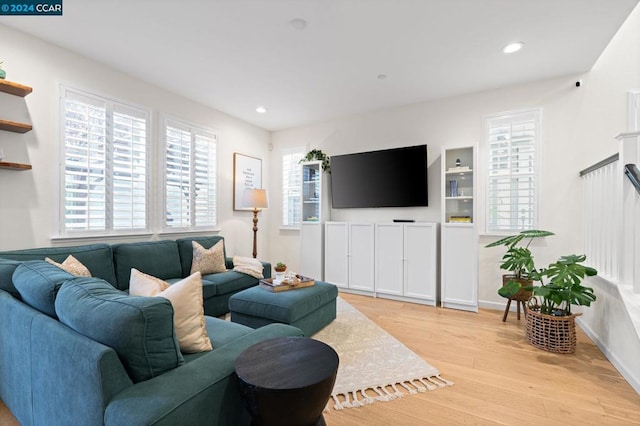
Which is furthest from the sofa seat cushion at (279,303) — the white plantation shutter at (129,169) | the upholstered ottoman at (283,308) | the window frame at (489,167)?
the window frame at (489,167)

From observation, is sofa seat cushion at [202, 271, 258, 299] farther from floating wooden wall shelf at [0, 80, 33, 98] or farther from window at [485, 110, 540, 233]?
→ window at [485, 110, 540, 233]

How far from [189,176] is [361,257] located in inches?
110

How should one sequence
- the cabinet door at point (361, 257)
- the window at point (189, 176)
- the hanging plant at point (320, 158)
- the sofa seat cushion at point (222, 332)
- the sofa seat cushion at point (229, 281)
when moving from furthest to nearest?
the hanging plant at point (320, 158) < the cabinet door at point (361, 257) < the window at point (189, 176) < the sofa seat cushion at point (229, 281) < the sofa seat cushion at point (222, 332)

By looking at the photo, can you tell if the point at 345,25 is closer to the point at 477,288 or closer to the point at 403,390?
the point at 403,390

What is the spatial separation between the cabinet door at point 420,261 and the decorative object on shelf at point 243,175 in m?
2.78

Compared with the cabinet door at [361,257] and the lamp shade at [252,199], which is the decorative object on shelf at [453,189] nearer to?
the cabinet door at [361,257]

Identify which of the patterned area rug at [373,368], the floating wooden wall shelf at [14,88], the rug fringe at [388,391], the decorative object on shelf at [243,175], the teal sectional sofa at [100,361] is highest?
the floating wooden wall shelf at [14,88]

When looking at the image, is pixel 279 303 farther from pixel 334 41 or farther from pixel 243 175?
pixel 243 175

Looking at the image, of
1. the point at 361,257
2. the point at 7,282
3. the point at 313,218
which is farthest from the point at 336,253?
the point at 7,282

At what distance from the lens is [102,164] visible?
127 inches

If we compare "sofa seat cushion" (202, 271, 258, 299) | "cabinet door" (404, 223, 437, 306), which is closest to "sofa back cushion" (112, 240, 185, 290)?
"sofa seat cushion" (202, 271, 258, 299)

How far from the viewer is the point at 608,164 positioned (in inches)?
107

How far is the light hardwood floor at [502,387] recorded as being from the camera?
179 centimetres

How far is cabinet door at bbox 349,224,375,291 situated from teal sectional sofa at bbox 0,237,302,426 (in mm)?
2835
